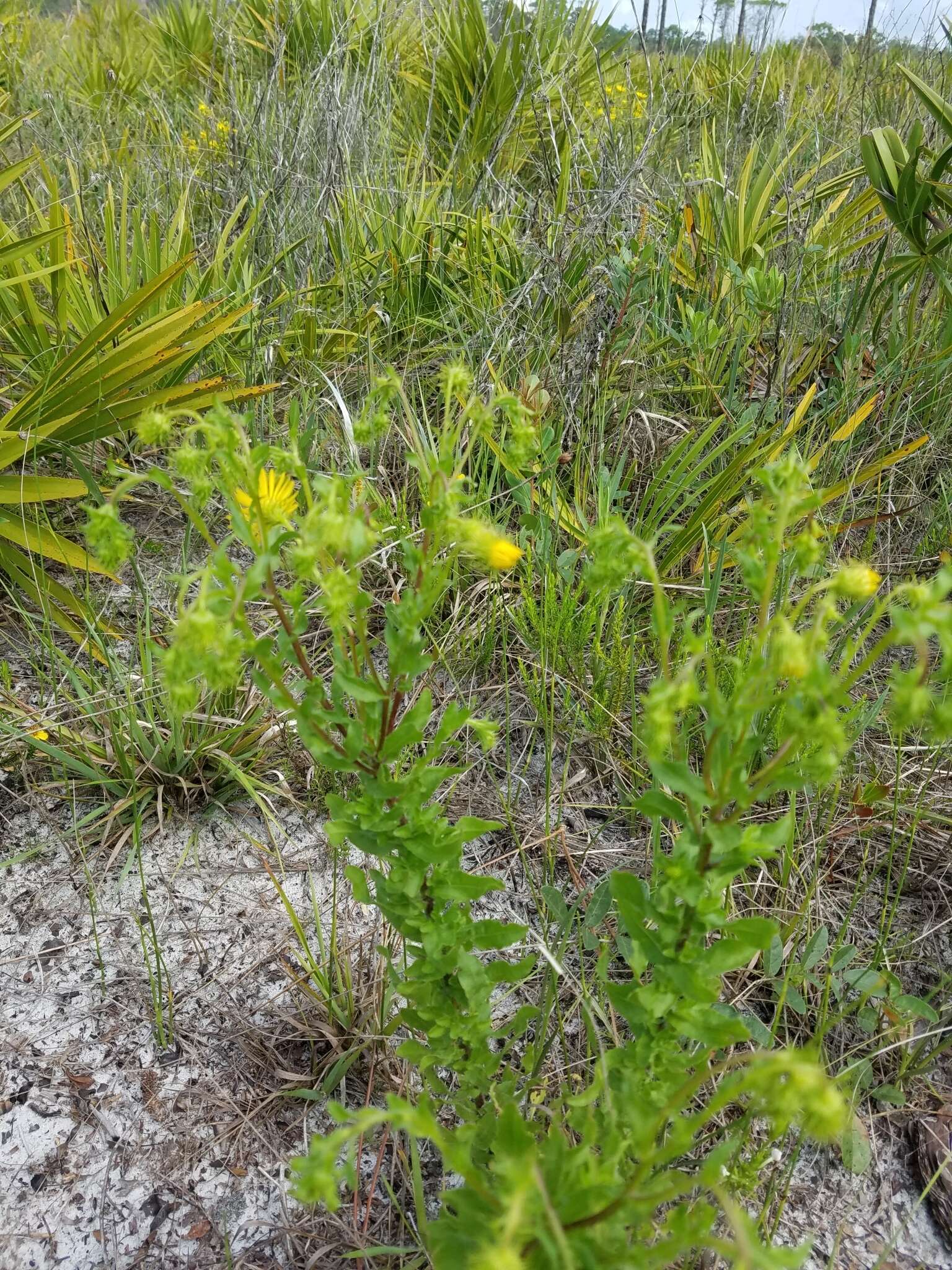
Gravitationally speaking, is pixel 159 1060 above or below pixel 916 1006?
below

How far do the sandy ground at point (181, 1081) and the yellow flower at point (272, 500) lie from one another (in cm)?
58

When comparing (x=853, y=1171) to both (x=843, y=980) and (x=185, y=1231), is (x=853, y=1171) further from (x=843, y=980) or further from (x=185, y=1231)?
(x=185, y=1231)

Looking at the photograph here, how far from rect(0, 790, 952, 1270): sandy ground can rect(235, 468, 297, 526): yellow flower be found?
1.90ft

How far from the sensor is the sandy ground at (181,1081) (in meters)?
1.00

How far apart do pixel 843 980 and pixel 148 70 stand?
5881mm

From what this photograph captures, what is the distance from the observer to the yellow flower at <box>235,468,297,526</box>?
0.81m

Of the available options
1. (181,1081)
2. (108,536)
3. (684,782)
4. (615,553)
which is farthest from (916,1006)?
(108,536)

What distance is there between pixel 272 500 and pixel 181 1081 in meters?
0.77

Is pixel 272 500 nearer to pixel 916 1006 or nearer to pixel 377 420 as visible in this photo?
pixel 377 420

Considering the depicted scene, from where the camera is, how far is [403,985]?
906mm

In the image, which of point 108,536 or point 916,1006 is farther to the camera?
point 916,1006

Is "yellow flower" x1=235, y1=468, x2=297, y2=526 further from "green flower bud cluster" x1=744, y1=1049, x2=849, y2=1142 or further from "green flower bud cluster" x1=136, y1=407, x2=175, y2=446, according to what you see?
"green flower bud cluster" x1=744, y1=1049, x2=849, y2=1142

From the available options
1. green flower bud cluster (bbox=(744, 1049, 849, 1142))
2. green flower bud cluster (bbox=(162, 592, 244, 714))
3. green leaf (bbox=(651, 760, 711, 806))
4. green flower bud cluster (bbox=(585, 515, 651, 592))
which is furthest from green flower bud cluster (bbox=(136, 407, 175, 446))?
green flower bud cluster (bbox=(744, 1049, 849, 1142))

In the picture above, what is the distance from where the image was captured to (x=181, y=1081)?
1.12 m
